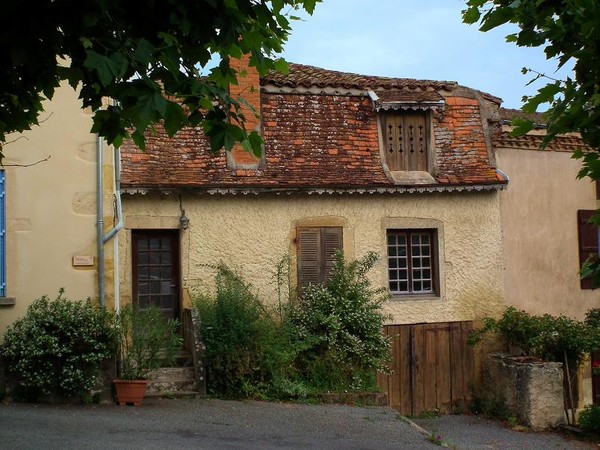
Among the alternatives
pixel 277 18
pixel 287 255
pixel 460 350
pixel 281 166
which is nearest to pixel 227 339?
pixel 287 255

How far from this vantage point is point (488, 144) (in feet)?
52.8

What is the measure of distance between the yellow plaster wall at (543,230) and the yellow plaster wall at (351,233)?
41 cm

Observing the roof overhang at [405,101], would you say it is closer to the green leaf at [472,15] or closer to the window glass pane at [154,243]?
the window glass pane at [154,243]

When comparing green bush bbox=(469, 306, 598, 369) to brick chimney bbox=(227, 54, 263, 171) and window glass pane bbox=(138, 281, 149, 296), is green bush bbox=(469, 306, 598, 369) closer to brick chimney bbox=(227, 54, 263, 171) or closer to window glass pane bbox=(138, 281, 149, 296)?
brick chimney bbox=(227, 54, 263, 171)

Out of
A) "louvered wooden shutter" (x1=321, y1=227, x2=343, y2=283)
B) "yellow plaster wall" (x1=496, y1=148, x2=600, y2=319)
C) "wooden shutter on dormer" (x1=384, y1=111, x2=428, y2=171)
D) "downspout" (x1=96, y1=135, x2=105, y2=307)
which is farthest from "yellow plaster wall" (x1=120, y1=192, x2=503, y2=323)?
"downspout" (x1=96, y1=135, x2=105, y2=307)

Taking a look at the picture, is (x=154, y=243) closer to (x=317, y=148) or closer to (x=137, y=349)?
(x=137, y=349)

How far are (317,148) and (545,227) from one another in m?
4.87

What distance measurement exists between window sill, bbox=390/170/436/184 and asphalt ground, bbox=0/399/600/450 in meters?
4.51

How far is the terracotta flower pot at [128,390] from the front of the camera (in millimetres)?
11555

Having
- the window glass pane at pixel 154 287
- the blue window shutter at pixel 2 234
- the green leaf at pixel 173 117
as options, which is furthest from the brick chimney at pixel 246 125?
the green leaf at pixel 173 117

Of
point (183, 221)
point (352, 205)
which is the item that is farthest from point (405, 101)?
point (183, 221)

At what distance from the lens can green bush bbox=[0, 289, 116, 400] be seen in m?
11.0

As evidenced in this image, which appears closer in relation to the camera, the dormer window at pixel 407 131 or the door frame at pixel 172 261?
the door frame at pixel 172 261

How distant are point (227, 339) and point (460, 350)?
5.10 meters
